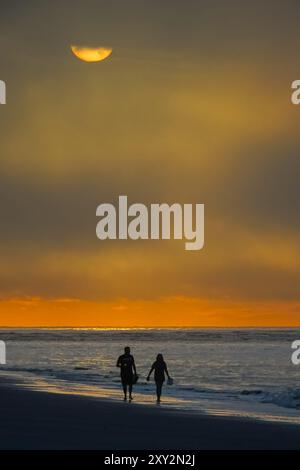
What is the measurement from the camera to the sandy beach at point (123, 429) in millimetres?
17484

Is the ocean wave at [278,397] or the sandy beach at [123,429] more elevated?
the ocean wave at [278,397]

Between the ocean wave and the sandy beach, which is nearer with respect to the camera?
the sandy beach

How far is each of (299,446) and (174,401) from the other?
1277cm

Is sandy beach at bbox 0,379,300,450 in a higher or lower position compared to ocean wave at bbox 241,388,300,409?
lower

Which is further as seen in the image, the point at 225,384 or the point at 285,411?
the point at 225,384

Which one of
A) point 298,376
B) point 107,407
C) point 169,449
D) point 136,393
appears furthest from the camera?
point 298,376

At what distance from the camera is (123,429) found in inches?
792

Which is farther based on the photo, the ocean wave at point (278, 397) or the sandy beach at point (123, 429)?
the ocean wave at point (278, 397)

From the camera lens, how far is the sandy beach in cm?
1748

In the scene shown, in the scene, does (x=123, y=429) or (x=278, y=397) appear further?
(x=278, y=397)

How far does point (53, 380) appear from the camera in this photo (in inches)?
1625

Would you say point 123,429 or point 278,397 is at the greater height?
point 278,397
